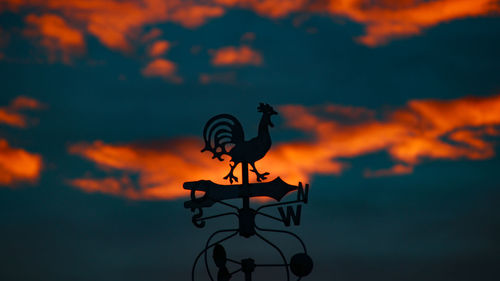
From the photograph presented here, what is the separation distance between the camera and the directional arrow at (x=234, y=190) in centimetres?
643

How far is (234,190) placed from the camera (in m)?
6.45

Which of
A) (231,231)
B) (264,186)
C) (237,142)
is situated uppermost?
(237,142)

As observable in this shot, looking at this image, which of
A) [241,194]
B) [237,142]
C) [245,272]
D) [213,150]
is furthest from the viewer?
[213,150]

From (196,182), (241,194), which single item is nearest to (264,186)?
(241,194)

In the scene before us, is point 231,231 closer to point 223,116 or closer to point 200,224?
point 200,224

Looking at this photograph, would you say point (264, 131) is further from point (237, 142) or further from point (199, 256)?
point (199, 256)

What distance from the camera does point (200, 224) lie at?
662 centimetres

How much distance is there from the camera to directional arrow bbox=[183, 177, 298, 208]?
643 cm

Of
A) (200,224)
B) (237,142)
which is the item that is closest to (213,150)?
(237,142)

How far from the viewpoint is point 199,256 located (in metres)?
6.08

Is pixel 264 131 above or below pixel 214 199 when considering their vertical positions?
above

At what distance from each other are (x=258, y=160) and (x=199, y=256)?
1.35m

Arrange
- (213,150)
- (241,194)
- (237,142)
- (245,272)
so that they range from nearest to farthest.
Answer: (245,272) → (241,194) → (237,142) → (213,150)

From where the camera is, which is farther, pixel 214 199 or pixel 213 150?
pixel 213 150
